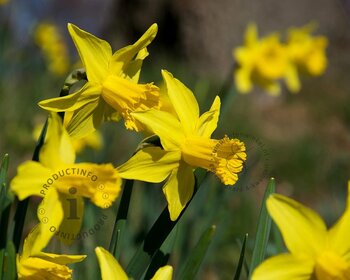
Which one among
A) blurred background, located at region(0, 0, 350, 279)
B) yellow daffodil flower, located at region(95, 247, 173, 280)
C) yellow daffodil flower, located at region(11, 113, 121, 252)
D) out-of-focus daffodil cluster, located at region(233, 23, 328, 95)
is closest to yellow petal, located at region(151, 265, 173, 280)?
yellow daffodil flower, located at region(95, 247, 173, 280)

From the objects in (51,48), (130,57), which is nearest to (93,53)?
(130,57)

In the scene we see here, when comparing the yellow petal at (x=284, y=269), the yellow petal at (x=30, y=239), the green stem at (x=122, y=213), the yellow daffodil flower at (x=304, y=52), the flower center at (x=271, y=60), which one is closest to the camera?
the yellow petal at (x=284, y=269)

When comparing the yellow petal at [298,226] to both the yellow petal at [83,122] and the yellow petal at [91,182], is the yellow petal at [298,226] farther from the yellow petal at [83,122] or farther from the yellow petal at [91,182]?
the yellow petal at [83,122]

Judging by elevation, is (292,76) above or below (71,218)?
below

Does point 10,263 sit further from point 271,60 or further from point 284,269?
point 271,60

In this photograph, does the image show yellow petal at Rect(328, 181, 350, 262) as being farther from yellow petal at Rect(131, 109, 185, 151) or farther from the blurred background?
the blurred background

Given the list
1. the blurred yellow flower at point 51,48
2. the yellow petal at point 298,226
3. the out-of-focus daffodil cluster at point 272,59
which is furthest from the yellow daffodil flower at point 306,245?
the blurred yellow flower at point 51,48

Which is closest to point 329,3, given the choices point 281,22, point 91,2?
point 281,22

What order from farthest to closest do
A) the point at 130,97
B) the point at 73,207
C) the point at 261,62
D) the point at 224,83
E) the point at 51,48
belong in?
the point at 51,48, the point at 224,83, the point at 261,62, the point at 130,97, the point at 73,207
